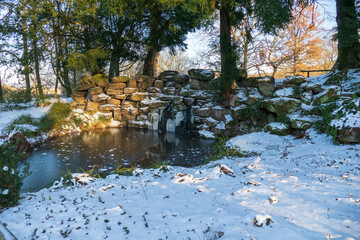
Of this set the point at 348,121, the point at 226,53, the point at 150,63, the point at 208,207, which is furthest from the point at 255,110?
→ the point at 150,63

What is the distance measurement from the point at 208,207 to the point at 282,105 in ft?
23.1

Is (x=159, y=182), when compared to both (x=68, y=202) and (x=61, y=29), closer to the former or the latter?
(x=68, y=202)

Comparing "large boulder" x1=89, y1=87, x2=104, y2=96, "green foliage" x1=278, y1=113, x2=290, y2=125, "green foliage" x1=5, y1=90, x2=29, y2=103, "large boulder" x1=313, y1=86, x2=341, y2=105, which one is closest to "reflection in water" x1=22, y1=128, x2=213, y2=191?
"green foliage" x1=278, y1=113, x2=290, y2=125

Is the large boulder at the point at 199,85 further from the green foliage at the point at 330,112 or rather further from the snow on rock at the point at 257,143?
the green foliage at the point at 330,112

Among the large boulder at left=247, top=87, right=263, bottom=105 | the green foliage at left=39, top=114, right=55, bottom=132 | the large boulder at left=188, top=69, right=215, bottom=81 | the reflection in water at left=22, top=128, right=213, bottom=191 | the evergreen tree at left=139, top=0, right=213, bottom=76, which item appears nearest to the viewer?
the reflection in water at left=22, top=128, right=213, bottom=191

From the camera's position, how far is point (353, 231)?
76.9 inches

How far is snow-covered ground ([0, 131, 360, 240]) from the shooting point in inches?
83.0

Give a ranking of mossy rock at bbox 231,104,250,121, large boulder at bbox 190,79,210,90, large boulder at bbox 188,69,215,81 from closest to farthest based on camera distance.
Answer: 1. mossy rock at bbox 231,104,250,121
2. large boulder at bbox 188,69,215,81
3. large boulder at bbox 190,79,210,90

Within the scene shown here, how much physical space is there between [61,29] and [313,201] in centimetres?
1534

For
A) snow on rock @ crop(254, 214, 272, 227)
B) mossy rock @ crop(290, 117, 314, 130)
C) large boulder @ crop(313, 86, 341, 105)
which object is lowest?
snow on rock @ crop(254, 214, 272, 227)

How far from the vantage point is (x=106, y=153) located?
25.1 feet

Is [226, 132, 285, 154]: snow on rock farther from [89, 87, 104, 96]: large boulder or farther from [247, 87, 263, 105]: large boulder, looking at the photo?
[89, 87, 104, 96]: large boulder

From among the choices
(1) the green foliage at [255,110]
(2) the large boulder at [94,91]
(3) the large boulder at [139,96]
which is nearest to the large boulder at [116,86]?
(2) the large boulder at [94,91]

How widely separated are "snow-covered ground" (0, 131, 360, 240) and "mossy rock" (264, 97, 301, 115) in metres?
4.20
